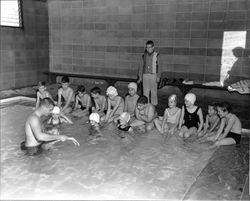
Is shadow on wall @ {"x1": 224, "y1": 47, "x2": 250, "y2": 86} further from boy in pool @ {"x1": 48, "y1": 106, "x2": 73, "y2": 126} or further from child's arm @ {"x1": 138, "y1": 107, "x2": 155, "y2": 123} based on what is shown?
boy in pool @ {"x1": 48, "y1": 106, "x2": 73, "y2": 126}

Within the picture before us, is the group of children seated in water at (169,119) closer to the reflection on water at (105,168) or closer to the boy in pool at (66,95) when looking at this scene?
the reflection on water at (105,168)

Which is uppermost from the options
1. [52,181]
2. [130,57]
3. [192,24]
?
[192,24]

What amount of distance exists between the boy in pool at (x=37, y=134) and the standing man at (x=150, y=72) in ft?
10.6

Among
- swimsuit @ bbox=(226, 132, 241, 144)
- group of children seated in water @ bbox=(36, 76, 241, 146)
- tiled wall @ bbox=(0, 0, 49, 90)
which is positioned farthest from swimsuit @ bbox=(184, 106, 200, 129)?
tiled wall @ bbox=(0, 0, 49, 90)

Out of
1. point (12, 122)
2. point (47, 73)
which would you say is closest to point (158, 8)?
point (47, 73)

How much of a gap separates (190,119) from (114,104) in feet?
5.93

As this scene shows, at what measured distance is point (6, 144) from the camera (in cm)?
523

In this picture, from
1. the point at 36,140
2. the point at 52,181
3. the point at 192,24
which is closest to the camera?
the point at 52,181

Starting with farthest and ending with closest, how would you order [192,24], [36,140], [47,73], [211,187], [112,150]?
[47,73] < [192,24] < [112,150] < [36,140] < [211,187]

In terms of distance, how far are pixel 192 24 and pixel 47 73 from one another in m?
5.42

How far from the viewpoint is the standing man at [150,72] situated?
7152mm

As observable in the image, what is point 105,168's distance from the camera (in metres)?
4.31

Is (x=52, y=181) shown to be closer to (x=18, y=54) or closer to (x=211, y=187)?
(x=211, y=187)

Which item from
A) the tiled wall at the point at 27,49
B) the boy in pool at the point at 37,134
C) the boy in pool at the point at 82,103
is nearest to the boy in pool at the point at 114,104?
the boy in pool at the point at 82,103
